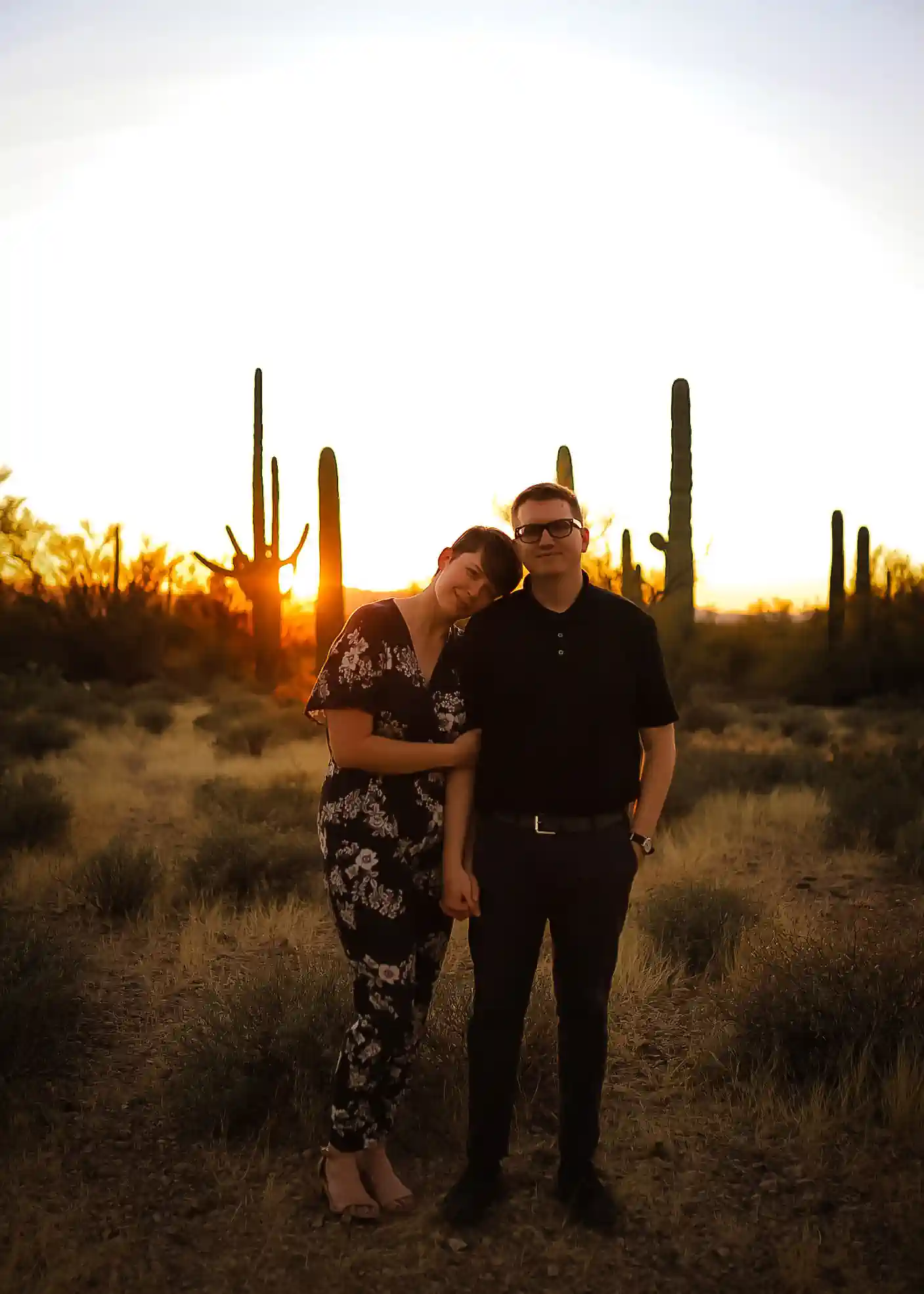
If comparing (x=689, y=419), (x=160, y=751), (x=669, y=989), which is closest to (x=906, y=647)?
(x=689, y=419)

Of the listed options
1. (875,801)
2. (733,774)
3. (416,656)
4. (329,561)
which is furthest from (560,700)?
(329,561)

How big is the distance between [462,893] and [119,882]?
163 inches

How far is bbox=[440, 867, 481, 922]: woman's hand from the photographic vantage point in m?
3.09

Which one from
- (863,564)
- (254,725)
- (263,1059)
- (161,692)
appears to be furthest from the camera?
(863,564)

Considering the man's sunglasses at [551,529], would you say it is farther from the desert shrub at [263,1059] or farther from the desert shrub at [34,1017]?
the desert shrub at [34,1017]

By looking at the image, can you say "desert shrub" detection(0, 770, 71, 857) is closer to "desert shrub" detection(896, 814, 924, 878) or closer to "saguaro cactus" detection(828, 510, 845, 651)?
"desert shrub" detection(896, 814, 924, 878)

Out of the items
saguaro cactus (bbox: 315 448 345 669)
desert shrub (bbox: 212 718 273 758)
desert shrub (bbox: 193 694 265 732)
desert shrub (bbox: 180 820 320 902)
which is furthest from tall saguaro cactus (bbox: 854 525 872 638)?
desert shrub (bbox: 180 820 320 902)

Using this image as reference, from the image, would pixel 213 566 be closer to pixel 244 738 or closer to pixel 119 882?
pixel 244 738

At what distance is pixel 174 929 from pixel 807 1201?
4.07 meters

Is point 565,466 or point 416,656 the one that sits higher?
point 565,466

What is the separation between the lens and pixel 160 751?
46.7ft

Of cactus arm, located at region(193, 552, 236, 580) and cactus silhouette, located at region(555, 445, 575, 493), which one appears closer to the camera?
cactus silhouette, located at region(555, 445, 575, 493)

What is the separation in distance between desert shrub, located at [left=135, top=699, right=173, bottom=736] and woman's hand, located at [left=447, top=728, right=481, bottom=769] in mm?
14528

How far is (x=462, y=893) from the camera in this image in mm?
3092
